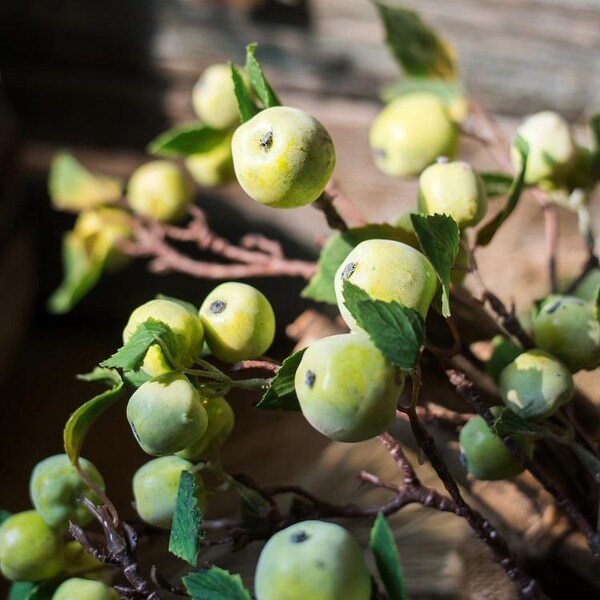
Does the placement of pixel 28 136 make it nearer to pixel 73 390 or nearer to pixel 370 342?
pixel 73 390

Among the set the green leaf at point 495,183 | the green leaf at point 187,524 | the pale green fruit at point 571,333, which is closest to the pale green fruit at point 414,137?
the green leaf at point 495,183

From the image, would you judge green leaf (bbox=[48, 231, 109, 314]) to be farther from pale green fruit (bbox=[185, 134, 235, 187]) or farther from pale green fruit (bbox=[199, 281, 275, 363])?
pale green fruit (bbox=[199, 281, 275, 363])

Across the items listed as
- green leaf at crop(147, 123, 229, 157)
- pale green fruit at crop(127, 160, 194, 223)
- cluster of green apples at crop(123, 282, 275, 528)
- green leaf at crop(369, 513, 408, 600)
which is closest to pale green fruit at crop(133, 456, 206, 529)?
cluster of green apples at crop(123, 282, 275, 528)

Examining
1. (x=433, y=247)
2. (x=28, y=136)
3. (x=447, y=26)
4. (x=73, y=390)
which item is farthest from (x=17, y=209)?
(x=433, y=247)

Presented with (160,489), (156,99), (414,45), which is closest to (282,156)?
(160,489)

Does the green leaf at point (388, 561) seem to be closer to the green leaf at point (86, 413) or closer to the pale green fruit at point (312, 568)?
the pale green fruit at point (312, 568)

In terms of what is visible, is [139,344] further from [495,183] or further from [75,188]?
[75,188]
